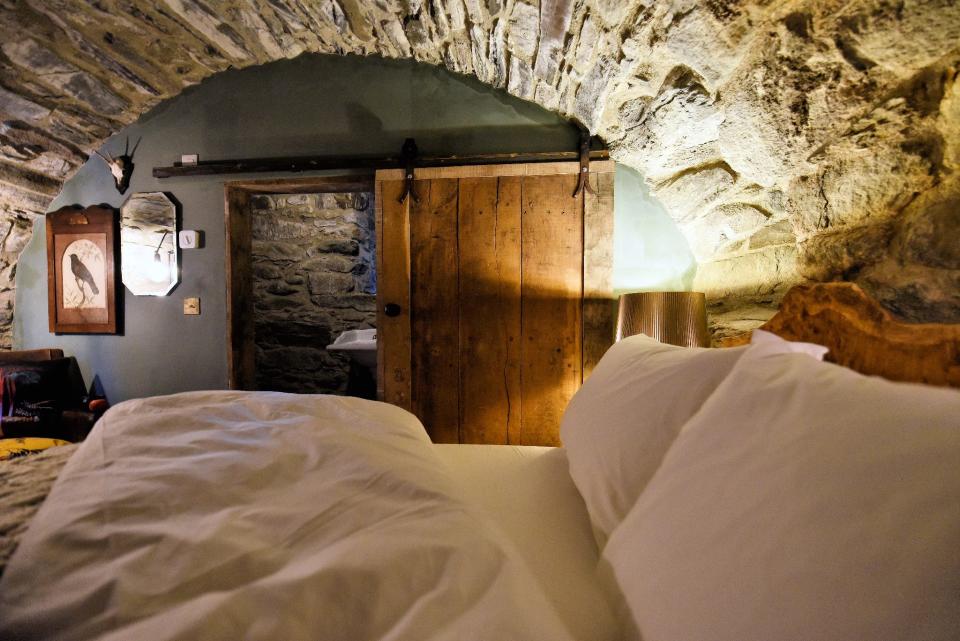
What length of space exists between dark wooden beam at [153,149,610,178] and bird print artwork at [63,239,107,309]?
68 centimetres

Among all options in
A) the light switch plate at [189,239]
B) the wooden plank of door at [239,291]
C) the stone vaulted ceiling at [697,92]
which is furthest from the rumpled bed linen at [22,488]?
the light switch plate at [189,239]

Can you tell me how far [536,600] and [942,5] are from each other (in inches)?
50.6

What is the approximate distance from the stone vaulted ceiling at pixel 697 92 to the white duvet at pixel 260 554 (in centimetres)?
100

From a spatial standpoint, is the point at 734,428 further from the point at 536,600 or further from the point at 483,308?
the point at 483,308

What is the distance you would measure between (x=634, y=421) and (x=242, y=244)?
2544 mm

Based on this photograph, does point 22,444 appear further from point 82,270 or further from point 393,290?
point 393,290

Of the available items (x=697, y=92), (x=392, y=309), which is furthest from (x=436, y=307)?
(x=697, y=92)

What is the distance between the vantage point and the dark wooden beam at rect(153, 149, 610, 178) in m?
2.04

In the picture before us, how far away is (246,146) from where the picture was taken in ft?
7.41

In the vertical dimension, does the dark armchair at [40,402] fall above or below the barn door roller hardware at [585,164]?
below

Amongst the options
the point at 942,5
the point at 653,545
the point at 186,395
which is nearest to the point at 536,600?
the point at 653,545

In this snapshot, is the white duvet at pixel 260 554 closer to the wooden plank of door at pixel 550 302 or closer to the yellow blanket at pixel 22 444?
the wooden plank of door at pixel 550 302

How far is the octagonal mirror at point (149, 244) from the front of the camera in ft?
7.59

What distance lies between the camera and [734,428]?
0.48 metres
